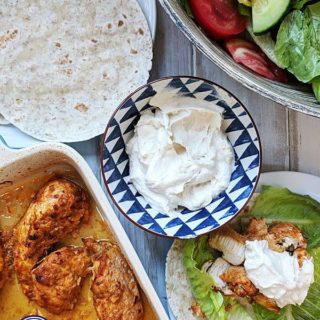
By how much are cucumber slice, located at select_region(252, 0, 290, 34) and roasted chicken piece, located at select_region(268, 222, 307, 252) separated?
609 mm

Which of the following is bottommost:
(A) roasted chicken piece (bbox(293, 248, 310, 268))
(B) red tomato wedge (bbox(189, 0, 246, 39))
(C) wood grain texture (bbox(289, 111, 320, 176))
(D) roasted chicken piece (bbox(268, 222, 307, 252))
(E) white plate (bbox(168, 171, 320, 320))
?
(A) roasted chicken piece (bbox(293, 248, 310, 268))

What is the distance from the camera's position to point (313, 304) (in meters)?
2.13

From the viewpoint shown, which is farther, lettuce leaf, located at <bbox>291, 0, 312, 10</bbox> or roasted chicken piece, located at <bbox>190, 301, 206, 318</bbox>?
roasted chicken piece, located at <bbox>190, 301, 206, 318</bbox>

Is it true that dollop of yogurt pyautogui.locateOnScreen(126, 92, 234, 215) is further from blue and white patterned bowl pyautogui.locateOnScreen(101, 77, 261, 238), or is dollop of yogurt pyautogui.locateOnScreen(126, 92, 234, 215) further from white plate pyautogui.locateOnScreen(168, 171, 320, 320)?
→ white plate pyautogui.locateOnScreen(168, 171, 320, 320)

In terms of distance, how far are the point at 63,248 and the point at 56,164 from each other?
24 centimetres

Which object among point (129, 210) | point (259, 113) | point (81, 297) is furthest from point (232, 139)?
point (81, 297)

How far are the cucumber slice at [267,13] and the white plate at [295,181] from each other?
507mm

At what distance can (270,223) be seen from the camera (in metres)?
2.14

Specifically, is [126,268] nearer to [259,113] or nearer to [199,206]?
[199,206]

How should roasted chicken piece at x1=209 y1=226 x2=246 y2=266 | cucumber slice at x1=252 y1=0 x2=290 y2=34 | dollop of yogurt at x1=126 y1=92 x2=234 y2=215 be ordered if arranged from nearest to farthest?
cucumber slice at x1=252 y1=0 x2=290 y2=34 → dollop of yogurt at x1=126 y1=92 x2=234 y2=215 → roasted chicken piece at x1=209 y1=226 x2=246 y2=266

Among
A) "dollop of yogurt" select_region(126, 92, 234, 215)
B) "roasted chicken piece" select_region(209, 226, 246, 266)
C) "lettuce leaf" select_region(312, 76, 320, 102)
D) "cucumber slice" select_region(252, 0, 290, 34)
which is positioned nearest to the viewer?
"cucumber slice" select_region(252, 0, 290, 34)

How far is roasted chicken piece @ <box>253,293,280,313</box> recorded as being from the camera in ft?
6.84

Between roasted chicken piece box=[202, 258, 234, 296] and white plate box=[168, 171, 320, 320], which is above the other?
white plate box=[168, 171, 320, 320]

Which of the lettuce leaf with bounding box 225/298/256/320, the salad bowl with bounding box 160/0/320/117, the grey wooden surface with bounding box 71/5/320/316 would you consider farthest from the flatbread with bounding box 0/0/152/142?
the lettuce leaf with bounding box 225/298/256/320
